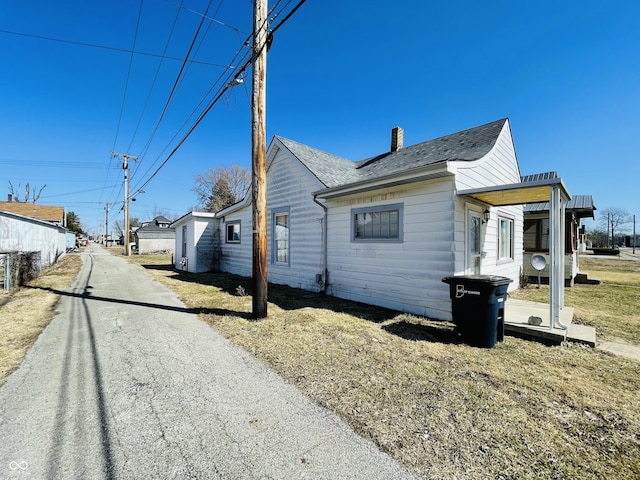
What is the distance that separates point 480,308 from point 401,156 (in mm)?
6776

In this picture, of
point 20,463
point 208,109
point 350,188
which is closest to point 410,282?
point 350,188

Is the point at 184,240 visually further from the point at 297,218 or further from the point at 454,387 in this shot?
the point at 454,387

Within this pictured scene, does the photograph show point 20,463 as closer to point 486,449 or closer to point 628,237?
point 486,449

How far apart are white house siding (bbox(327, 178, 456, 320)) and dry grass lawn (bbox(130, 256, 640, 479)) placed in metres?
0.77

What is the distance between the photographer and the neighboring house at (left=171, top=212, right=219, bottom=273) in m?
14.6

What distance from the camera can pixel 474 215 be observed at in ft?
22.3

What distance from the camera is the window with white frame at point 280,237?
10617mm

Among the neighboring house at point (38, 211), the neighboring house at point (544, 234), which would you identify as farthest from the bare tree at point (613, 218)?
the neighboring house at point (38, 211)

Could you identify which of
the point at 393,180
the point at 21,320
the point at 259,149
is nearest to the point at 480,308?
the point at 393,180

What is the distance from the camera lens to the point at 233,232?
14.3 metres

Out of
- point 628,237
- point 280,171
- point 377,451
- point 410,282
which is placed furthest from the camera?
point 628,237

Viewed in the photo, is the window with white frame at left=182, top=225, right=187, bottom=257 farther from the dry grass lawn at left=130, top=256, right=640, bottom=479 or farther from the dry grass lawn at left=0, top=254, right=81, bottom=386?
the dry grass lawn at left=130, top=256, right=640, bottom=479

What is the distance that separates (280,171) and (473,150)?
6.32 metres

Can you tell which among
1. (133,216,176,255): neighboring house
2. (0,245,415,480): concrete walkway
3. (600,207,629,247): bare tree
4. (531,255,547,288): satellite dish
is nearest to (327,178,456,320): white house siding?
(531,255,547,288): satellite dish
